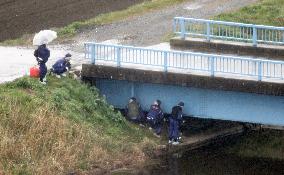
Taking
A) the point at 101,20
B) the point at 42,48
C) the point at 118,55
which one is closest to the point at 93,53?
the point at 118,55

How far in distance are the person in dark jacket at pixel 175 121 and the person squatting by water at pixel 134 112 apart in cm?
115

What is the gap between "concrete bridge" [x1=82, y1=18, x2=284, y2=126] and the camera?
2572 cm

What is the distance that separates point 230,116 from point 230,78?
1.27 m

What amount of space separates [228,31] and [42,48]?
311 inches

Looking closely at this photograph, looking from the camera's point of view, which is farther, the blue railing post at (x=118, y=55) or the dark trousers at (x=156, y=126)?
the blue railing post at (x=118, y=55)

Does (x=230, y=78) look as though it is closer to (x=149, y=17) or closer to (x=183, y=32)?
(x=183, y=32)

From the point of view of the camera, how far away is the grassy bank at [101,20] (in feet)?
108

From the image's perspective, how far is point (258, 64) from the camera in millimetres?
25406

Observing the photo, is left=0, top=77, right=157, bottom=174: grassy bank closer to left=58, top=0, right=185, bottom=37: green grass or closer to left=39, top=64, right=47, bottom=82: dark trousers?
left=39, top=64, right=47, bottom=82: dark trousers

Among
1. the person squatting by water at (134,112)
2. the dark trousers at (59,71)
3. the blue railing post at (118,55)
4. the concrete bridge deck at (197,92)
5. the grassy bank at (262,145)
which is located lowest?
the grassy bank at (262,145)

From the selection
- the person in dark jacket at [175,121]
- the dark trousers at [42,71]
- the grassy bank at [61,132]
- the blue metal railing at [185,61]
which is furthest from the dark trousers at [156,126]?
the dark trousers at [42,71]

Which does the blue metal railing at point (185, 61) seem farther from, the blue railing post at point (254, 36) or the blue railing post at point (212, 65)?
the blue railing post at point (254, 36)

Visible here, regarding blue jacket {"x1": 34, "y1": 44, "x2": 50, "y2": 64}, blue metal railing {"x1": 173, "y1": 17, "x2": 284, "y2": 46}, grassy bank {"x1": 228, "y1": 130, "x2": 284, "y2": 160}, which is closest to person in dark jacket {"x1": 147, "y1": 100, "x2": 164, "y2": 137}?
grassy bank {"x1": 228, "y1": 130, "x2": 284, "y2": 160}

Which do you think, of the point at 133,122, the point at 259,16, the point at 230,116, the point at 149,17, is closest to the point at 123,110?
the point at 133,122
